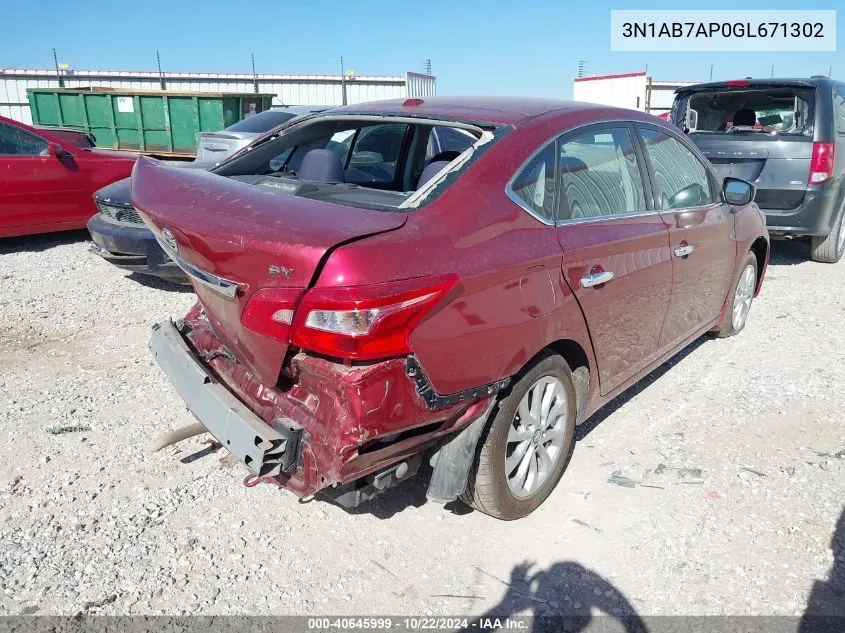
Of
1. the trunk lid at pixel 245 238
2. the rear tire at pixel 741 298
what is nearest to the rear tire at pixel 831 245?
the rear tire at pixel 741 298

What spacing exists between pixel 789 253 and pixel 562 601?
7.06 m

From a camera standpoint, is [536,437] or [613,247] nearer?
[536,437]

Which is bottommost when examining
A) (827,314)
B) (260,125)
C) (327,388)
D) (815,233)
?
(827,314)

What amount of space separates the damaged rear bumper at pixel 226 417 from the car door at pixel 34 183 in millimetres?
5134

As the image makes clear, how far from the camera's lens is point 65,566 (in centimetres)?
261

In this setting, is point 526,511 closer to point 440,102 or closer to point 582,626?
point 582,626

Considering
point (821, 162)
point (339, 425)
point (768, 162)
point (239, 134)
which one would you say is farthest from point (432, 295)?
point (239, 134)

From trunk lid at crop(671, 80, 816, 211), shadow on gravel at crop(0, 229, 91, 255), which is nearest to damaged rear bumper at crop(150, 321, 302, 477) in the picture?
shadow on gravel at crop(0, 229, 91, 255)

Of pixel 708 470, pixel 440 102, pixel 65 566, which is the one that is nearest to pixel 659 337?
pixel 708 470

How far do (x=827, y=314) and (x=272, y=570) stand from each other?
5230 mm

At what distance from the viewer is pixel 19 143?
23.9 feet

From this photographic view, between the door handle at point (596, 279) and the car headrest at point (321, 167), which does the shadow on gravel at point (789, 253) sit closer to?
the door handle at point (596, 279)

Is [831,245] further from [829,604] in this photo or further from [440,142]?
[829,604]

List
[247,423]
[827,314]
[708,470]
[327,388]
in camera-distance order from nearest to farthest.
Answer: [327,388], [247,423], [708,470], [827,314]
